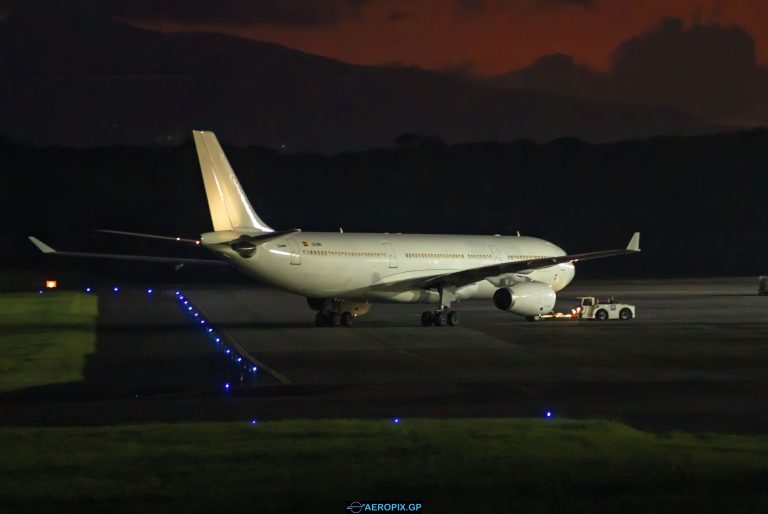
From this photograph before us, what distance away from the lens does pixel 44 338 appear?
33281 mm

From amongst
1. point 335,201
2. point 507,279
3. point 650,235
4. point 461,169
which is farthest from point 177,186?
point 507,279

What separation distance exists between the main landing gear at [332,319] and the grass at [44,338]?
720 cm

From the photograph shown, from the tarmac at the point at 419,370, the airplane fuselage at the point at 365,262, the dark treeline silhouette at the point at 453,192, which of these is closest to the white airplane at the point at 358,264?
the airplane fuselage at the point at 365,262

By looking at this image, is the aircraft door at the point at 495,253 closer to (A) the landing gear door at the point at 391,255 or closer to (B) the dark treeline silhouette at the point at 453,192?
(A) the landing gear door at the point at 391,255

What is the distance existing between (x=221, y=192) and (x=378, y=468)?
81.1ft

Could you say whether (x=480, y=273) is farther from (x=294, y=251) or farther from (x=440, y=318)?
(x=294, y=251)

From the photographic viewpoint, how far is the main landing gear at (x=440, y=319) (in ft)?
128

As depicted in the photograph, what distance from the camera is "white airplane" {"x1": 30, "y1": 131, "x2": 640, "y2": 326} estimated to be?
120ft

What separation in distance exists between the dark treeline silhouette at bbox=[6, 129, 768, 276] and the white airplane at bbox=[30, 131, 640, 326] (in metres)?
67.7

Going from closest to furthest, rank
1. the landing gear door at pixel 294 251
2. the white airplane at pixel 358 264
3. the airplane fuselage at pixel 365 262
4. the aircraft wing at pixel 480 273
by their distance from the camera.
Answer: the white airplane at pixel 358 264 → the airplane fuselage at pixel 365 262 → the landing gear door at pixel 294 251 → the aircraft wing at pixel 480 273

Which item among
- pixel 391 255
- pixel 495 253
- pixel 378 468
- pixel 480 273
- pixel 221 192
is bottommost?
pixel 378 468

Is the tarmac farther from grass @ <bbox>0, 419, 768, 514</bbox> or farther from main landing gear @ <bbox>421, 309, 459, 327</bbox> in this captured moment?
grass @ <bbox>0, 419, 768, 514</bbox>

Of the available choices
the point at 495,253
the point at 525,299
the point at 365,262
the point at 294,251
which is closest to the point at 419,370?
the point at 294,251

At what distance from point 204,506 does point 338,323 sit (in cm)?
2866
